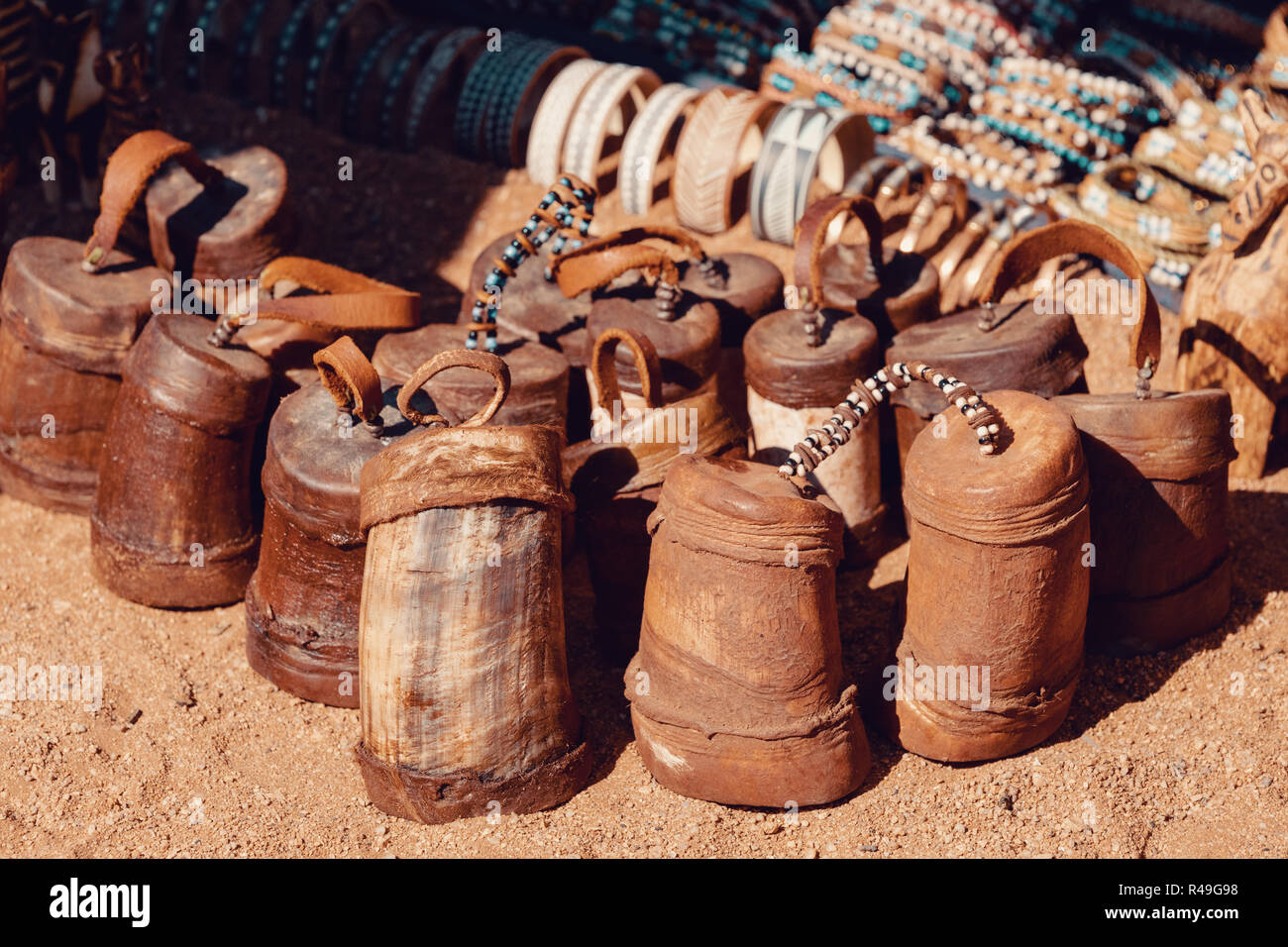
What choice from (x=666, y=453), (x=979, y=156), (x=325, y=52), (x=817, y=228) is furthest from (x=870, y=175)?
(x=325, y=52)

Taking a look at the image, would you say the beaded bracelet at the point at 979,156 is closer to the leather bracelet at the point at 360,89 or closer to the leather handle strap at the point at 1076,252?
the leather handle strap at the point at 1076,252

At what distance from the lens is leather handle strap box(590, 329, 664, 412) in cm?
439

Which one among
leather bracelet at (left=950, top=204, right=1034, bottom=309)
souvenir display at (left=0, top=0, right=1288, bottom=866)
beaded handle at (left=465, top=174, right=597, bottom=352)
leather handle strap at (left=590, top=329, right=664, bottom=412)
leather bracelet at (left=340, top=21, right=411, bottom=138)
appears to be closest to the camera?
souvenir display at (left=0, top=0, right=1288, bottom=866)

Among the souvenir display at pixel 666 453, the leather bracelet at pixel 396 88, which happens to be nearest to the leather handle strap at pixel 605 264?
the souvenir display at pixel 666 453

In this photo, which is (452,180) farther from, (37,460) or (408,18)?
(37,460)

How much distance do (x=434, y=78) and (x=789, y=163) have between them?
2.39m

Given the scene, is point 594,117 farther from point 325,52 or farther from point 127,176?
point 127,176

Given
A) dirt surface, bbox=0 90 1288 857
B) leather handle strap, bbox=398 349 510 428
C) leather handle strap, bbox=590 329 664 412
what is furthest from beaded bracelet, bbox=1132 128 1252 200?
leather handle strap, bbox=398 349 510 428

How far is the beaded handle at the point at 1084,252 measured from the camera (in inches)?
173

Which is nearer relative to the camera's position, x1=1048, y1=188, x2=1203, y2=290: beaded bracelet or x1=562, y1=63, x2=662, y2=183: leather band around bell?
x1=1048, y1=188, x2=1203, y2=290: beaded bracelet

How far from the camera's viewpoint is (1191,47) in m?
8.38

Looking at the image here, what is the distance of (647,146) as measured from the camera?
709 cm

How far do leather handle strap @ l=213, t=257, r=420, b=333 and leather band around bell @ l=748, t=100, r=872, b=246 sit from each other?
231 cm

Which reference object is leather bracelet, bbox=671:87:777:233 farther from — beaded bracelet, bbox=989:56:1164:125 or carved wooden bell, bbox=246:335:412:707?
carved wooden bell, bbox=246:335:412:707
